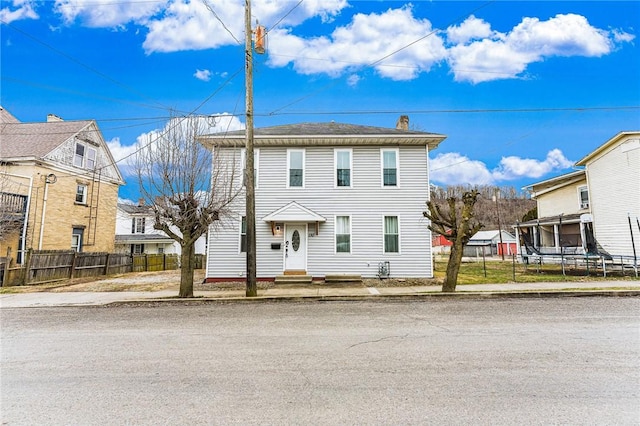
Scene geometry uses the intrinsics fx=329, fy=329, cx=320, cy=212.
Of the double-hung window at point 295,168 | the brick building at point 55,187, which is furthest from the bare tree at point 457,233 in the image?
the brick building at point 55,187

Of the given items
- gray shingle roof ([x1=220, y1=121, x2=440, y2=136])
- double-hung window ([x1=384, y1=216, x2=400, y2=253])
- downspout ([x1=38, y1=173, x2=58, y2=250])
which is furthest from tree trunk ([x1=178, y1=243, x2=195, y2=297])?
downspout ([x1=38, y1=173, x2=58, y2=250])

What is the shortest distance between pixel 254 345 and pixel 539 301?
A: 7.71 meters

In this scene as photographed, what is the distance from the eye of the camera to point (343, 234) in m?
14.3

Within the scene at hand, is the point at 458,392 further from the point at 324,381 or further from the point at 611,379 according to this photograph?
the point at 611,379

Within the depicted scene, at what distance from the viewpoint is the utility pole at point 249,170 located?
1017 centimetres

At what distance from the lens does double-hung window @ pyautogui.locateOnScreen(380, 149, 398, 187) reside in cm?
1452

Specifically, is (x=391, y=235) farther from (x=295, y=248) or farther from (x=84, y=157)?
(x=84, y=157)

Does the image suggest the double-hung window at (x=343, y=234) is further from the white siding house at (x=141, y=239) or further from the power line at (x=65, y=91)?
the white siding house at (x=141, y=239)

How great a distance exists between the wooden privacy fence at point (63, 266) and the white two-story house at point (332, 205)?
7.30 metres

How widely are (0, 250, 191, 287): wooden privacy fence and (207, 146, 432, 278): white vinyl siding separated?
24.2 feet

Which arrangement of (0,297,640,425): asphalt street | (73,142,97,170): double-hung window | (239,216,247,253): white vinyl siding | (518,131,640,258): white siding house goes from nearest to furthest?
(0,297,640,425): asphalt street < (239,216,247,253): white vinyl siding < (518,131,640,258): white siding house < (73,142,97,170): double-hung window

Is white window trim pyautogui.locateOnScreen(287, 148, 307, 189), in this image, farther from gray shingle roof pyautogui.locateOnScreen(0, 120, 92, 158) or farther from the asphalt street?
gray shingle roof pyautogui.locateOnScreen(0, 120, 92, 158)

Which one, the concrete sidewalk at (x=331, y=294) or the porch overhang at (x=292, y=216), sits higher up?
the porch overhang at (x=292, y=216)

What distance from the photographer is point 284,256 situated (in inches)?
552
